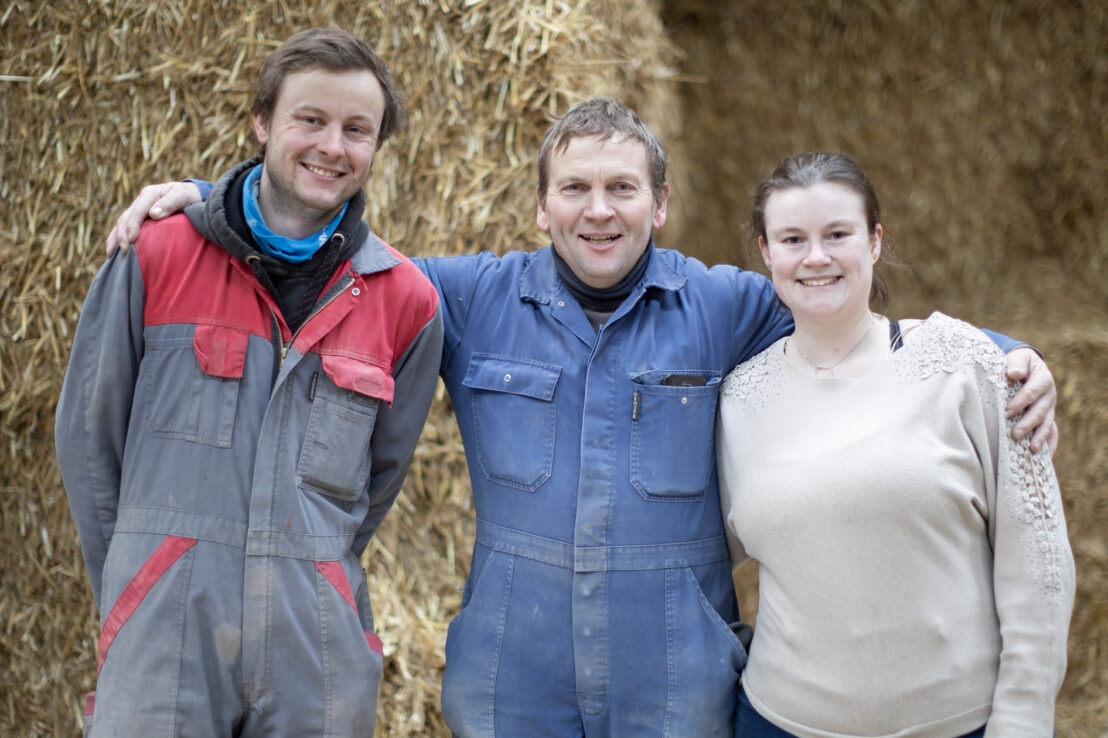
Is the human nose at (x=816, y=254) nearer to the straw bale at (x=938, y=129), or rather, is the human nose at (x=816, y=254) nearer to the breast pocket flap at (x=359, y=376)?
the breast pocket flap at (x=359, y=376)

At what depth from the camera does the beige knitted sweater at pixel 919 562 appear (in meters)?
1.80

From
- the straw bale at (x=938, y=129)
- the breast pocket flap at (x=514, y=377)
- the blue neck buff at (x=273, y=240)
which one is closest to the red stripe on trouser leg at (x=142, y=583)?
the blue neck buff at (x=273, y=240)

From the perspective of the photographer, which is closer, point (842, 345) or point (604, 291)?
point (842, 345)

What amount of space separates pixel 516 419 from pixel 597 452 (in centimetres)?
17

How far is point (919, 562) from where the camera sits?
1.83 m

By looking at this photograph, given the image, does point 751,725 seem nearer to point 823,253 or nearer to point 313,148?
point 823,253

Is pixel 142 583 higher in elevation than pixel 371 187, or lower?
lower

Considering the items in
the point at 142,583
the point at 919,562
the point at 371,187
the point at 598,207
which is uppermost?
the point at 371,187

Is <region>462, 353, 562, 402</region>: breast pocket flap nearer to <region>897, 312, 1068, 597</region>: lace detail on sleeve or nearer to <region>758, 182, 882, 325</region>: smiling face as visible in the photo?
<region>758, 182, 882, 325</region>: smiling face

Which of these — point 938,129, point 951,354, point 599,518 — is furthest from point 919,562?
point 938,129

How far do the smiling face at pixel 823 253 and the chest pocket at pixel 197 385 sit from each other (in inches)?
38.2

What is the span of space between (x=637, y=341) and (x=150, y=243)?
0.91 meters

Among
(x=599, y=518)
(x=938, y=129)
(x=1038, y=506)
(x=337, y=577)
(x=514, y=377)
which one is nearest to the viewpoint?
(x=1038, y=506)

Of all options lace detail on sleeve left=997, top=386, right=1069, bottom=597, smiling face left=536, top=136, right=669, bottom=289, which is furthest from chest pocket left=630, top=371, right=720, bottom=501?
lace detail on sleeve left=997, top=386, right=1069, bottom=597
